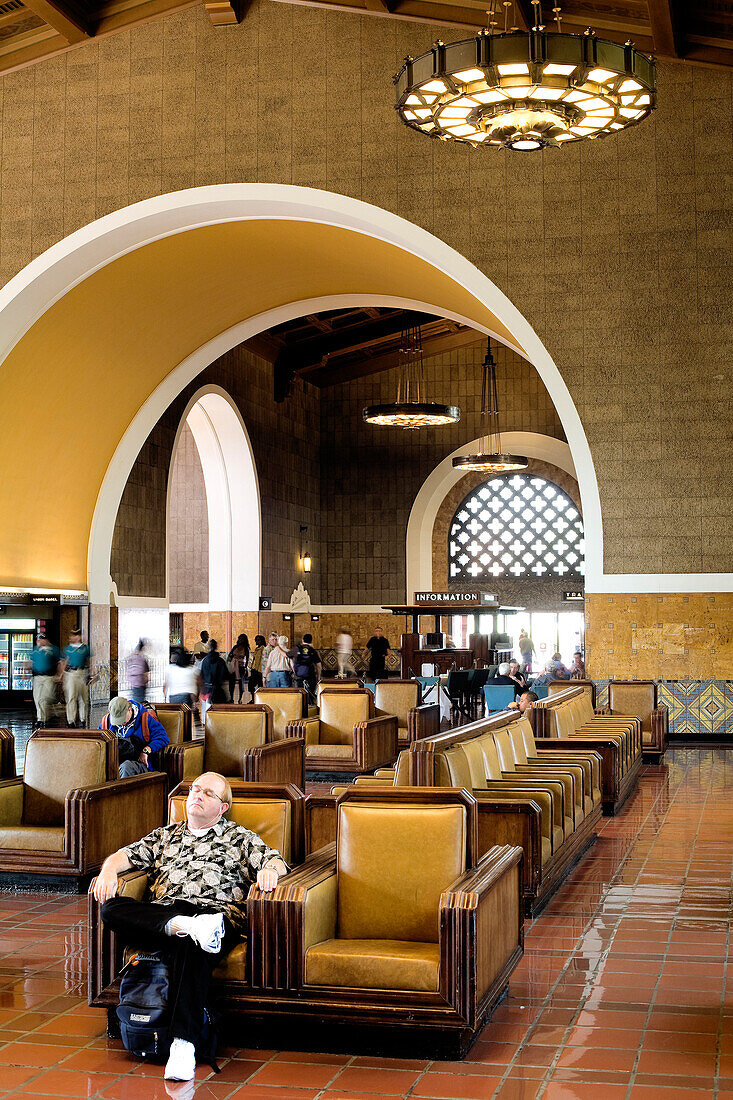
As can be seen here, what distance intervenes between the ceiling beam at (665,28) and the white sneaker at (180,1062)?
10.0 m

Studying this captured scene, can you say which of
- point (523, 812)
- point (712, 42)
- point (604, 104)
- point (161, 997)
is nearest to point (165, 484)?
point (712, 42)

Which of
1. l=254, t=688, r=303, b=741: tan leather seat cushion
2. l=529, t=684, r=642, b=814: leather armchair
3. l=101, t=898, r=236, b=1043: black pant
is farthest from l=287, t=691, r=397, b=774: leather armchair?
l=101, t=898, r=236, b=1043: black pant

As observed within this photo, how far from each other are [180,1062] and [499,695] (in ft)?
31.9

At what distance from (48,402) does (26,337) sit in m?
1.08

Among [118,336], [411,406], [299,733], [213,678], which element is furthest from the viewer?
[411,406]

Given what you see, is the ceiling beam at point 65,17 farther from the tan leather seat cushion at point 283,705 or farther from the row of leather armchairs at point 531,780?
the row of leather armchairs at point 531,780

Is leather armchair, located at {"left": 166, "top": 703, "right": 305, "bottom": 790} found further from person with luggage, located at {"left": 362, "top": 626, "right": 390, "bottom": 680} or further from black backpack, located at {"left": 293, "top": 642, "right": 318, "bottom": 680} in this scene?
person with luggage, located at {"left": 362, "top": 626, "right": 390, "bottom": 680}

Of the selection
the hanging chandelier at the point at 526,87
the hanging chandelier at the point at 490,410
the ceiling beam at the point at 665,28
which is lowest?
the hanging chandelier at the point at 526,87

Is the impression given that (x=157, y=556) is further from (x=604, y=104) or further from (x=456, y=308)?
(x=604, y=104)

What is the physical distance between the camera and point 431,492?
23453 millimetres

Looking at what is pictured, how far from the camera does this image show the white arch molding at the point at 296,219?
1217cm

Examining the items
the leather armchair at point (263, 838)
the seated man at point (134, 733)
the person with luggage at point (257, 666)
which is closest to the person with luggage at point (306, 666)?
the person with luggage at point (257, 666)

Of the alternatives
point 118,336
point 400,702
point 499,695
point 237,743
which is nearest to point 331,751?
point 400,702

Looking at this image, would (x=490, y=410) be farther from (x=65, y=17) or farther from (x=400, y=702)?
(x=400, y=702)
